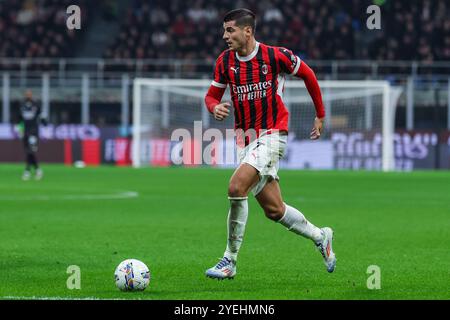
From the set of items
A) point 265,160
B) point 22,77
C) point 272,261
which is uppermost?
point 22,77

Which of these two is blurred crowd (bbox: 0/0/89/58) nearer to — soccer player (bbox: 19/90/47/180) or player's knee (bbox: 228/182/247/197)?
soccer player (bbox: 19/90/47/180)

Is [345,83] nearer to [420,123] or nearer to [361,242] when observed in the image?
[420,123]

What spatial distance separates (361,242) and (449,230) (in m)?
1.91

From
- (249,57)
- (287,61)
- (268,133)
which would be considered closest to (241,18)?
(249,57)

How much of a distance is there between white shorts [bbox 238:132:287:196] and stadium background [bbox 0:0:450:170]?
70.0ft

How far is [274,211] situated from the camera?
856cm

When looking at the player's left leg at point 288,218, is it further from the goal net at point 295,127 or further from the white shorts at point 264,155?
the goal net at point 295,127

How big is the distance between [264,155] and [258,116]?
13.4 inches

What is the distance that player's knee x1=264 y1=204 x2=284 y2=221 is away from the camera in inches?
336

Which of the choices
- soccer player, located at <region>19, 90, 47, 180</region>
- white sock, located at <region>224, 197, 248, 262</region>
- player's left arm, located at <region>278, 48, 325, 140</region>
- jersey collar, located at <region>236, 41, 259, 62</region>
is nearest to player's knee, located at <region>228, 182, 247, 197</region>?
white sock, located at <region>224, 197, 248, 262</region>

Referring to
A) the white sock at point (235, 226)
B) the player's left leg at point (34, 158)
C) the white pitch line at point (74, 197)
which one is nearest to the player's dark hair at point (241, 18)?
the white sock at point (235, 226)

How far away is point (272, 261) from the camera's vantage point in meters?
9.84

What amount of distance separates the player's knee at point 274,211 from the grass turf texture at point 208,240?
1.67 feet
